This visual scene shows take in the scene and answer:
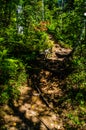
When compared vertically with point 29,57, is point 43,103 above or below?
below

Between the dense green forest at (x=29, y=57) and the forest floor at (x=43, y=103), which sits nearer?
the forest floor at (x=43, y=103)

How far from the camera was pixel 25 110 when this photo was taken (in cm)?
822

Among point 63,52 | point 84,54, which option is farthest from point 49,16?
point 84,54

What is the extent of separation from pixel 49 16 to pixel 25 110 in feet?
38.7

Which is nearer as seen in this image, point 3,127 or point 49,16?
point 3,127

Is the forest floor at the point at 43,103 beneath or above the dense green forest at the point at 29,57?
beneath

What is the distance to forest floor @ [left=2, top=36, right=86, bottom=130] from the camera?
7730mm

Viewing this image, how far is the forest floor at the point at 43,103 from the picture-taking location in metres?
7.73

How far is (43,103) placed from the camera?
8.90 m

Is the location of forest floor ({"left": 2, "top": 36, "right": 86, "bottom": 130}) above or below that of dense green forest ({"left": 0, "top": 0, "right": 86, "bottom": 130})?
below

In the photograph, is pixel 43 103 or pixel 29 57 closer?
pixel 43 103

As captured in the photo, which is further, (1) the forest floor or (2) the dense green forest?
(2) the dense green forest

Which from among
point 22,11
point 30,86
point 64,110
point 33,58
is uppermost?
point 22,11

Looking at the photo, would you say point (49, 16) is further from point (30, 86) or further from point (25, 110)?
point (25, 110)
